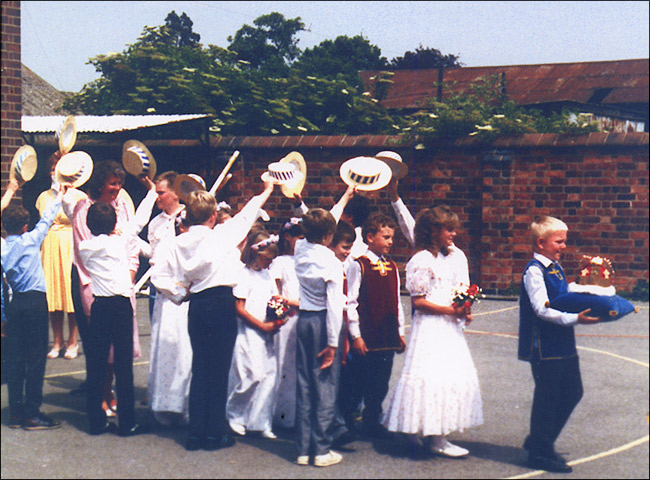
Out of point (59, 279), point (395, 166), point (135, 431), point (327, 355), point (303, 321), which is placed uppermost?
point (395, 166)

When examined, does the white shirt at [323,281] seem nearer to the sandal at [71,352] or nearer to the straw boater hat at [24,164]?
the straw boater hat at [24,164]

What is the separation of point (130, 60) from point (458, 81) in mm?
1774

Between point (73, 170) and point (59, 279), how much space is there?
2.29 feet

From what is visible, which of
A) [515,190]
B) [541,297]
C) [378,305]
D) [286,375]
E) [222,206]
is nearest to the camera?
[541,297]

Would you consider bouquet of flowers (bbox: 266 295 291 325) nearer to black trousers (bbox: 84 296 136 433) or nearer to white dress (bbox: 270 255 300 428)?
white dress (bbox: 270 255 300 428)

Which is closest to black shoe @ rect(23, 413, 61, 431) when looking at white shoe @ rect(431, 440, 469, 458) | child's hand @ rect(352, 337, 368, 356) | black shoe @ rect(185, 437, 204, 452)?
black shoe @ rect(185, 437, 204, 452)

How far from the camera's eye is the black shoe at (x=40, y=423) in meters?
3.90

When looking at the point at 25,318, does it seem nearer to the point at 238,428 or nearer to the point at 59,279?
the point at 59,279

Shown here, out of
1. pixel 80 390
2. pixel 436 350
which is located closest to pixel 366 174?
pixel 436 350

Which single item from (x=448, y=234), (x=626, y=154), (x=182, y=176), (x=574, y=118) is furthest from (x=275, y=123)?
(x=626, y=154)

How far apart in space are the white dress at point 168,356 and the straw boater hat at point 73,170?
1.92 feet

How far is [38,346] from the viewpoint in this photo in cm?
391

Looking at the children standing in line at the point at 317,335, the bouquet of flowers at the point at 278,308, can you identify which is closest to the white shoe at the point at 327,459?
the children standing in line at the point at 317,335

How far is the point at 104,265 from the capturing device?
12.3 ft
